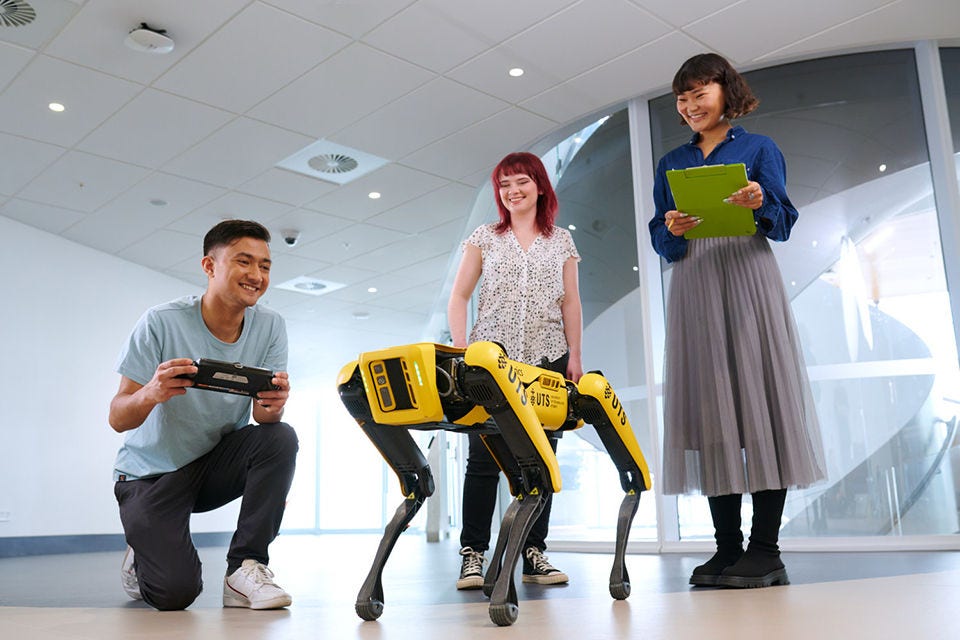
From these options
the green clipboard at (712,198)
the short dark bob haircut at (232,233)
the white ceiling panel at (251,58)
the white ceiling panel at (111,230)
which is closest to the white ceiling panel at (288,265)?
the white ceiling panel at (111,230)

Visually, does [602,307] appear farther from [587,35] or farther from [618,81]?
[587,35]

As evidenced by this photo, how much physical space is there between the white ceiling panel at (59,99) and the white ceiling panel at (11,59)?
34 millimetres

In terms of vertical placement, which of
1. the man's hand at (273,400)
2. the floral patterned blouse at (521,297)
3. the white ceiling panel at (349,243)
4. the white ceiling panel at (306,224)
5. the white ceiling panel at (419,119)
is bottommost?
the man's hand at (273,400)

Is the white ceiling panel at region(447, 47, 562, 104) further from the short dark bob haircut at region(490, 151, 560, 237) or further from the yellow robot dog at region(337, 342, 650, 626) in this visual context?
the yellow robot dog at region(337, 342, 650, 626)

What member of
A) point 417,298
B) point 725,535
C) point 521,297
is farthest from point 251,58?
point 417,298

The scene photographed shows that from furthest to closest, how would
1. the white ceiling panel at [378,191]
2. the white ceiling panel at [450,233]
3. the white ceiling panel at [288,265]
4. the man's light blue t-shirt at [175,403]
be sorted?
1. the white ceiling panel at [288,265]
2. the white ceiling panel at [450,233]
3. the white ceiling panel at [378,191]
4. the man's light blue t-shirt at [175,403]

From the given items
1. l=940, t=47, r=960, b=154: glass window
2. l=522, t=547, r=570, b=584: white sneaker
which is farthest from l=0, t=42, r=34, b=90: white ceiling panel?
l=940, t=47, r=960, b=154: glass window

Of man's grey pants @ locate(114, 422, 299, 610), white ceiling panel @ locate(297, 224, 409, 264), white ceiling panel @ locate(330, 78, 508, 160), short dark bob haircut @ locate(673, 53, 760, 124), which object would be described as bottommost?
man's grey pants @ locate(114, 422, 299, 610)

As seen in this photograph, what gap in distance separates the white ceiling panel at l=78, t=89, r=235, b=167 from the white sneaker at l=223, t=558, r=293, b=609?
3564 mm

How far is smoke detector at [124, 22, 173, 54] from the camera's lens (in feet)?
13.0

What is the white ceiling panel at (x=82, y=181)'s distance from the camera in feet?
18.2

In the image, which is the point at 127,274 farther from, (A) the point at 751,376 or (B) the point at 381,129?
(A) the point at 751,376

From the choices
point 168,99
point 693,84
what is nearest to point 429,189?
point 168,99

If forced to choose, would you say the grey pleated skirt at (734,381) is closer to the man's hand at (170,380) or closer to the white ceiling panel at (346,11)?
the man's hand at (170,380)
